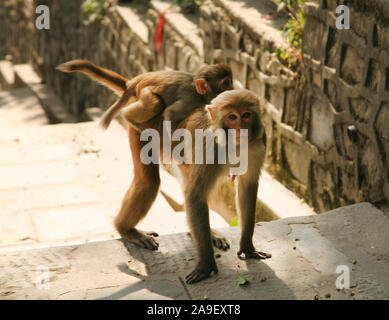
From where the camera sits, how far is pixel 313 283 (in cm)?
386

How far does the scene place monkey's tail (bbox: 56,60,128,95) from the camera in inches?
167

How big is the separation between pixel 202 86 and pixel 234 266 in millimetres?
1131

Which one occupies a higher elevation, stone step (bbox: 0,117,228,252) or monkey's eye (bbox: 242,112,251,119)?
monkey's eye (bbox: 242,112,251,119)

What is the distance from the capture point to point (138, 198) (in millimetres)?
4340

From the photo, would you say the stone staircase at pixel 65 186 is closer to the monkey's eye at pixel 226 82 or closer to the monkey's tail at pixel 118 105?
the monkey's tail at pixel 118 105

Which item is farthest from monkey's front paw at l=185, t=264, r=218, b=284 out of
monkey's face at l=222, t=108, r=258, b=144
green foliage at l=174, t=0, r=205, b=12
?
green foliage at l=174, t=0, r=205, b=12

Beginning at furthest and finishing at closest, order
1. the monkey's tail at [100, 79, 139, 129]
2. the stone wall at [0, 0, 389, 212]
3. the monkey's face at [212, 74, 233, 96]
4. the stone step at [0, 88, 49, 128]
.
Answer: the stone step at [0, 88, 49, 128] → the stone wall at [0, 0, 389, 212] → the monkey's tail at [100, 79, 139, 129] → the monkey's face at [212, 74, 233, 96]

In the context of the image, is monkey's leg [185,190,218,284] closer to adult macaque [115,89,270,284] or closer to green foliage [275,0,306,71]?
adult macaque [115,89,270,284]

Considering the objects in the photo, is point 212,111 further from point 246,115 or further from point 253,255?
point 253,255

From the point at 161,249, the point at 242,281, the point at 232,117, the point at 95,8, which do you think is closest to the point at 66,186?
the point at 161,249

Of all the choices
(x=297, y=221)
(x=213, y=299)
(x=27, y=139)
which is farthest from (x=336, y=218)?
(x=27, y=139)

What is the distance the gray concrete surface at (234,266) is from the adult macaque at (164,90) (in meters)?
0.86

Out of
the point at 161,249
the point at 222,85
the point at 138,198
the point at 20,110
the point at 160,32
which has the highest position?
the point at 222,85

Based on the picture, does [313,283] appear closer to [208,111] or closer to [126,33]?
[208,111]
